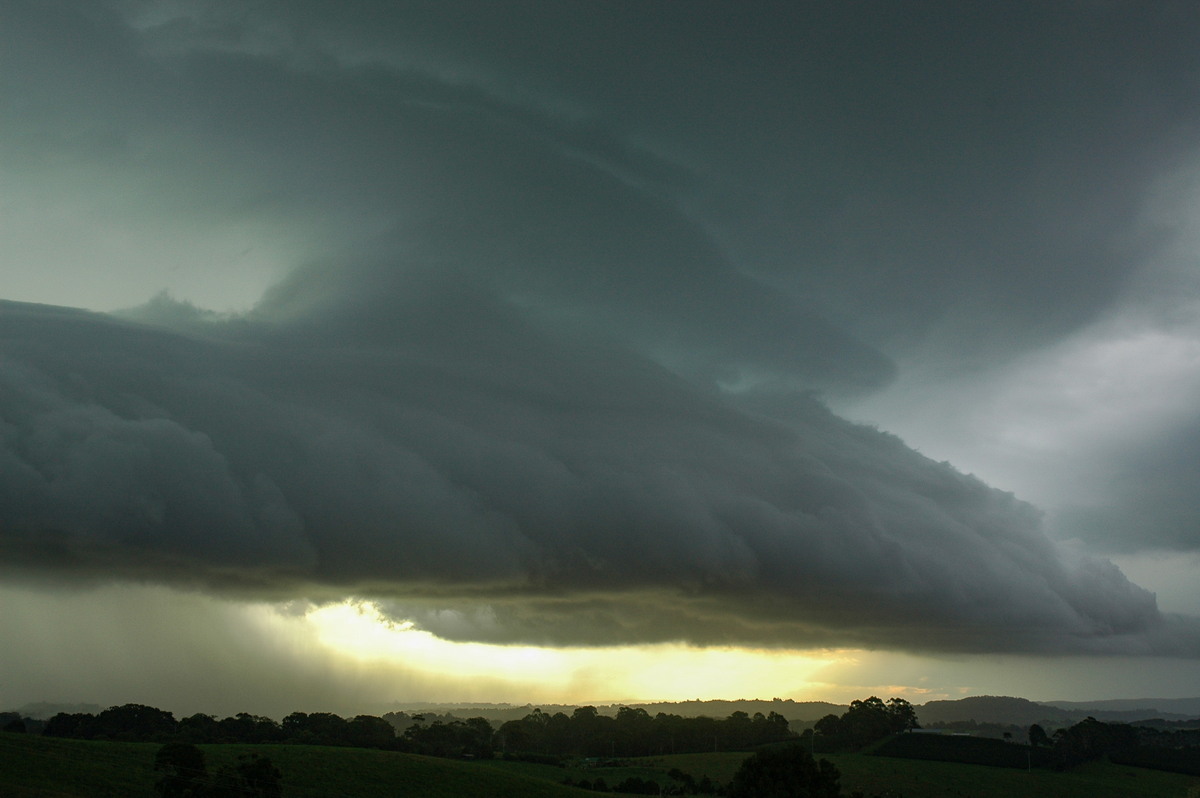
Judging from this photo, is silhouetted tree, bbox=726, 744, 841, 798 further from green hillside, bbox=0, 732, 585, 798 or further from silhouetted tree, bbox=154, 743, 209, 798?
silhouetted tree, bbox=154, 743, 209, 798

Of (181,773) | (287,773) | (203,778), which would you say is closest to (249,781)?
(203,778)

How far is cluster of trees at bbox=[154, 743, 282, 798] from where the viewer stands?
130875 mm

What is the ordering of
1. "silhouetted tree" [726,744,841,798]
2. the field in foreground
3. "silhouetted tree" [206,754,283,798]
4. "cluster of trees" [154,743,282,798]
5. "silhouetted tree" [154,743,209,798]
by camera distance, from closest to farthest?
the field in foreground < "silhouetted tree" [154,743,209,798] < "cluster of trees" [154,743,282,798] < "silhouetted tree" [206,754,283,798] < "silhouetted tree" [726,744,841,798]

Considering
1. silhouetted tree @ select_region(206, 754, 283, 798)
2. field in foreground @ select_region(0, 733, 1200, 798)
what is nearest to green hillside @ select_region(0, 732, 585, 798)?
field in foreground @ select_region(0, 733, 1200, 798)

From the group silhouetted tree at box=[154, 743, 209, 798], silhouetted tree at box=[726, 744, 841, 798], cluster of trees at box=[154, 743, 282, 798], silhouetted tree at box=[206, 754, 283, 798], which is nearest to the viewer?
silhouetted tree at box=[154, 743, 209, 798]

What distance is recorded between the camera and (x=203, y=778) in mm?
136750

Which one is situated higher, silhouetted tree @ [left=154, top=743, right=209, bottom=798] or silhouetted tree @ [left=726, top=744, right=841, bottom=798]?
silhouetted tree @ [left=154, top=743, right=209, bottom=798]

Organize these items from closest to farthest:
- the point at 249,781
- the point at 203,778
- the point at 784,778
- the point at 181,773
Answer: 1. the point at 181,773
2. the point at 203,778
3. the point at 249,781
4. the point at 784,778

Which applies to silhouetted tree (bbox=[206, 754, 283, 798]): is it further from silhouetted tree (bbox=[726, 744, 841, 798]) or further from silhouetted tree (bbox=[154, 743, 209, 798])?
silhouetted tree (bbox=[726, 744, 841, 798])

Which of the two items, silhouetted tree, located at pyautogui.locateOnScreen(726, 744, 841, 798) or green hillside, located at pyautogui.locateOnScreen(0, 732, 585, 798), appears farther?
silhouetted tree, located at pyautogui.locateOnScreen(726, 744, 841, 798)

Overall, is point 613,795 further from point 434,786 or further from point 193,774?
point 193,774

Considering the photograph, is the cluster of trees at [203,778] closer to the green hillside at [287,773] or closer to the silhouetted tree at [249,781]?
the silhouetted tree at [249,781]

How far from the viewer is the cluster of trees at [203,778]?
13088 centimetres

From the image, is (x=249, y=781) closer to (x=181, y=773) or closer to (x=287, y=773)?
(x=181, y=773)
